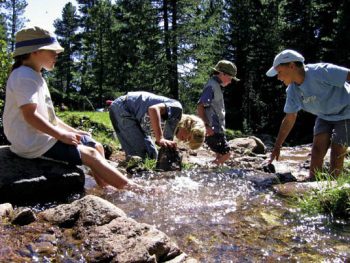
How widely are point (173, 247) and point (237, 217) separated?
50.4 inches

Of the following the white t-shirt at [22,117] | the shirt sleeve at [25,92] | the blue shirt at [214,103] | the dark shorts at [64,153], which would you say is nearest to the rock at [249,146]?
the blue shirt at [214,103]

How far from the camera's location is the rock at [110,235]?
2.81 metres

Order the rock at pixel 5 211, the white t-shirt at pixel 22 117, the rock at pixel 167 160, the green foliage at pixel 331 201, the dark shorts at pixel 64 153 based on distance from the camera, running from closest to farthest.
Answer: the rock at pixel 5 211, the green foliage at pixel 331 201, the white t-shirt at pixel 22 117, the dark shorts at pixel 64 153, the rock at pixel 167 160

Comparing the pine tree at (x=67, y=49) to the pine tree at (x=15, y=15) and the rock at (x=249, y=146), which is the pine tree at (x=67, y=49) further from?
the rock at (x=249, y=146)

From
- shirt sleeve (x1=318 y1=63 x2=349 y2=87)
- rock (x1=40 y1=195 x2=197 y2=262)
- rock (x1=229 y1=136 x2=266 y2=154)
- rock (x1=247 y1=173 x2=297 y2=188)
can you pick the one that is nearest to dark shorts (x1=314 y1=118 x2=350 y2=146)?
shirt sleeve (x1=318 y1=63 x2=349 y2=87)

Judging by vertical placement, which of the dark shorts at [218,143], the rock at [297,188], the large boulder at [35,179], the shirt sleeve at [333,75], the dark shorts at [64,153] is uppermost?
the shirt sleeve at [333,75]

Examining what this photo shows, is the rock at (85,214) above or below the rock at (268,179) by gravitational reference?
above

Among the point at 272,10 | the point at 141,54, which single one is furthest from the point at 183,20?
the point at 272,10

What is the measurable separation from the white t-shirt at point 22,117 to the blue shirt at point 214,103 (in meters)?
4.16

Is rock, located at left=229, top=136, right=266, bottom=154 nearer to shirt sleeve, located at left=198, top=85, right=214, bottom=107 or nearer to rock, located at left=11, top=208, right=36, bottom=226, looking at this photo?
shirt sleeve, located at left=198, top=85, right=214, bottom=107

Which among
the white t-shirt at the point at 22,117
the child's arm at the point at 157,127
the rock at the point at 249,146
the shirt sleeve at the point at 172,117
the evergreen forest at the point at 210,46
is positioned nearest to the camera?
the white t-shirt at the point at 22,117

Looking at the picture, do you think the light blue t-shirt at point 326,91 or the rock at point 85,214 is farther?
the light blue t-shirt at point 326,91

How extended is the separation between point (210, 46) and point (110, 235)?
24.5 m

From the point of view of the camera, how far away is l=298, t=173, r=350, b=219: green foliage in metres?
4.18
